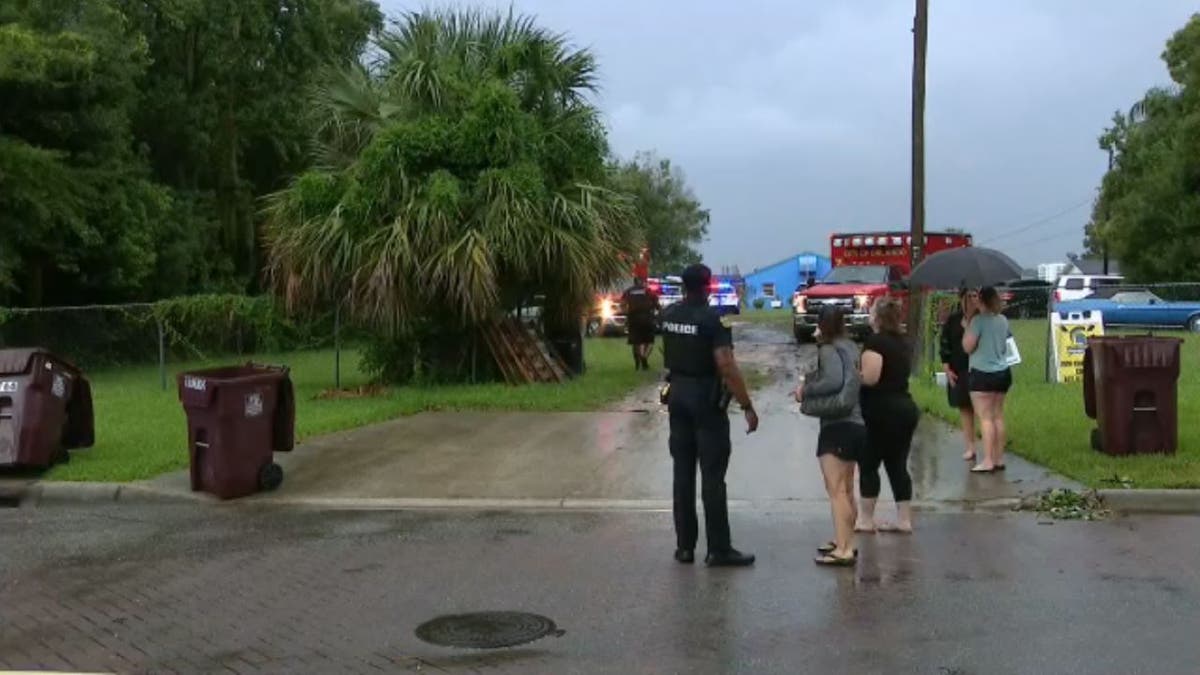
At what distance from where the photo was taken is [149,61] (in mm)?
24719

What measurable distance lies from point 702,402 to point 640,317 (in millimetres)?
12478

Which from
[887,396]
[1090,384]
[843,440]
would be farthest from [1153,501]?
[843,440]

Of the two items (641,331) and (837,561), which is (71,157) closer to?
(641,331)

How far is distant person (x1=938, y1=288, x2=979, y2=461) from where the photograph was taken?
10312 millimetres

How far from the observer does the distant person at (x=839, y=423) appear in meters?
7.21

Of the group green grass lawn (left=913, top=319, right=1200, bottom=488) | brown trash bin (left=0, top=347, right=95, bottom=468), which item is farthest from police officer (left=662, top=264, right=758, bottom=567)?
brown trash bin (left=0, top=347, right=95, bottom=468)

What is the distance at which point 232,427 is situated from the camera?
995cm

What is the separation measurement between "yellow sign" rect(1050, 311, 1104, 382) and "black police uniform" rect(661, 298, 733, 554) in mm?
9950

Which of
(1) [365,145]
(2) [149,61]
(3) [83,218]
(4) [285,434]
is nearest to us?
(4) [285,434]

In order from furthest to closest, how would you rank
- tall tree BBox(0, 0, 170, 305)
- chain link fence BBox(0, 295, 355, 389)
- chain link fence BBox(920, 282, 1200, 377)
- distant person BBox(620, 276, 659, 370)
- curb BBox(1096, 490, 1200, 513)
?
chain link fence BBox(920, 282, 1200, 377), tall tree BBox(0, 0, 170, 305), distant person BBox(620, 276, 659, 370), chain link fence BBox(0, 295, 355, 389), curb BBox(1096, 490, 1200, 513)

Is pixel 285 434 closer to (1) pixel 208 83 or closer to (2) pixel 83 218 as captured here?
(2) pixel 83 218

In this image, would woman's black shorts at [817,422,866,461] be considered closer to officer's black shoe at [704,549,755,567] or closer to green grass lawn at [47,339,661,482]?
officer's black shoe at [704,549,755,567]

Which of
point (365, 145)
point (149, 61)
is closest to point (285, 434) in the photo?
point (365, 145)

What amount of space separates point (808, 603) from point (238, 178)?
28921mm
